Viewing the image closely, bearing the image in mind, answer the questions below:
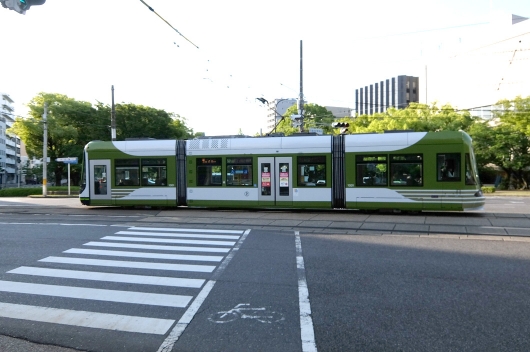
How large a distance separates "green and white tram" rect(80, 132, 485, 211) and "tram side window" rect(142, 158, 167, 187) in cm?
4

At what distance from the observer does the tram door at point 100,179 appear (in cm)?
1980

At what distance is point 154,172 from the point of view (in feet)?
63.1

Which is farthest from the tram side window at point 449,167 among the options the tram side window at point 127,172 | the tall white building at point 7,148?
the tall white building at point 7,148

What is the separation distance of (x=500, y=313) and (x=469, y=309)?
0.35 m

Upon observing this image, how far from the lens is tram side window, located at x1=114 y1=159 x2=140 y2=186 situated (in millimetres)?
19406

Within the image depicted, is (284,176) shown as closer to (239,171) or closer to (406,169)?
(239,171)

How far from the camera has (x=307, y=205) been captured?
683 inches

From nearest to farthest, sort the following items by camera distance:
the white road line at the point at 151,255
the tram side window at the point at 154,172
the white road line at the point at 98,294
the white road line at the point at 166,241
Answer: the white road line at the point at 98,294, the white road line at the point at 151,255, the white road line at the point at 166,241, the tram side window at the point at 154,172

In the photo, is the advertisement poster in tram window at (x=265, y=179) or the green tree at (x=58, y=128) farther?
the green tree at (x=58, y=128)

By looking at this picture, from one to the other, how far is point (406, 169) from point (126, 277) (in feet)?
37.8

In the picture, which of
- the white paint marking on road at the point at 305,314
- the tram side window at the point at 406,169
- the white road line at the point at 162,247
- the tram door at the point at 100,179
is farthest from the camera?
the tram door at the point at 100,179

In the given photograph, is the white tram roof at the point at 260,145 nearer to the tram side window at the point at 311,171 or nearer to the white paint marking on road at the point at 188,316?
the tram side window at the point at 311,171

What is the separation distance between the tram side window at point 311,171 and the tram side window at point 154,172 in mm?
5848

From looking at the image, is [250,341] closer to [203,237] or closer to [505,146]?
[203,237]
